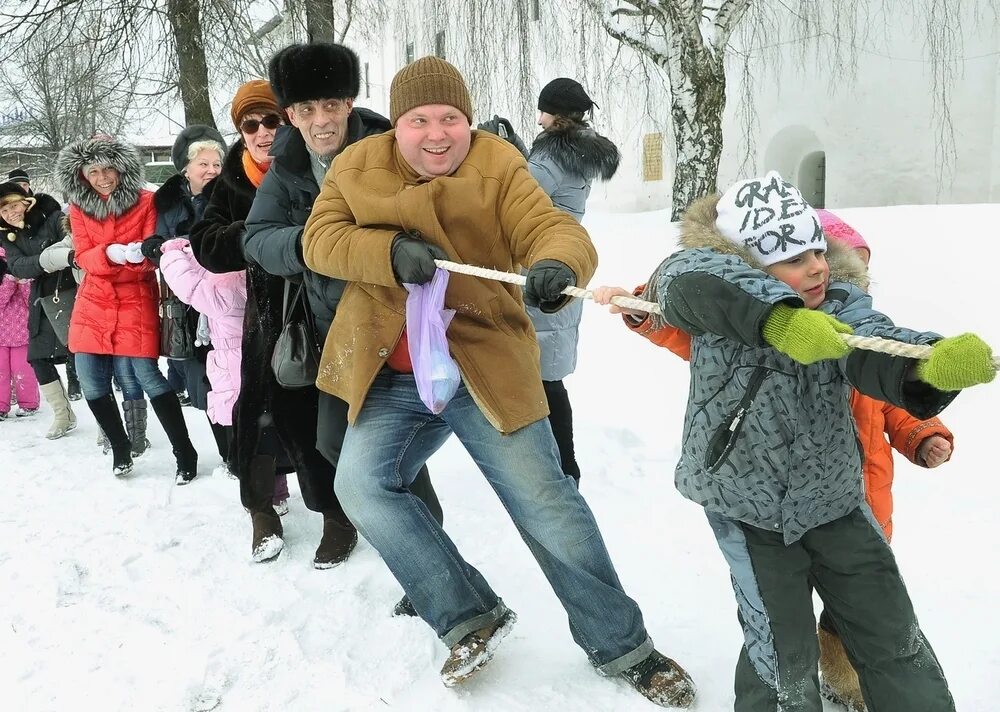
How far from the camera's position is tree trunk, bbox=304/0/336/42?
9852mm

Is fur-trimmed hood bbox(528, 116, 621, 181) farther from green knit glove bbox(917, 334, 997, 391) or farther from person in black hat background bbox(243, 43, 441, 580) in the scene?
green knit glove bbox(917, 334, 997, 391)

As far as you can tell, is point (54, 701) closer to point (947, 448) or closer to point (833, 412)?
point (833, 412)

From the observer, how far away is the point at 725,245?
6.15 ft

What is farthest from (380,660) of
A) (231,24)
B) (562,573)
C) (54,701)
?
(231,24)

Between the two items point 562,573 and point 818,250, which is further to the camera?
point 562,573

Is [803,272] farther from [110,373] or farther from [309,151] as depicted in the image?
[110,373]

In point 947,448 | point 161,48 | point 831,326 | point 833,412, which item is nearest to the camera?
point 831,326

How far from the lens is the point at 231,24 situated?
380 inches

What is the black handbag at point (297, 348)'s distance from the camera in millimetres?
2939

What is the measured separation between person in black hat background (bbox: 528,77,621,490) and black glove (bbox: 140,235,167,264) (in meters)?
1.92

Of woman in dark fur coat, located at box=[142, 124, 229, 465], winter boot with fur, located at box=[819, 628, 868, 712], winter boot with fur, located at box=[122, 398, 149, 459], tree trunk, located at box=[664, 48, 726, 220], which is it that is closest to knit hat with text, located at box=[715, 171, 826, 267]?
winter boot with fur, located at box=[819, 628, 868, 712]

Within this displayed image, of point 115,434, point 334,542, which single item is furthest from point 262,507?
point 115,434

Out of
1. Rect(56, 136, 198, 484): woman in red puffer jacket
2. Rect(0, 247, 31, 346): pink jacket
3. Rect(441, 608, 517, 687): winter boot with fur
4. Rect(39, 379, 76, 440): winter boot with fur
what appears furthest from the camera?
Rect(0, 247, 31, 346): pink jacket

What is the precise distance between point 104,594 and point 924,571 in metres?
2.99
